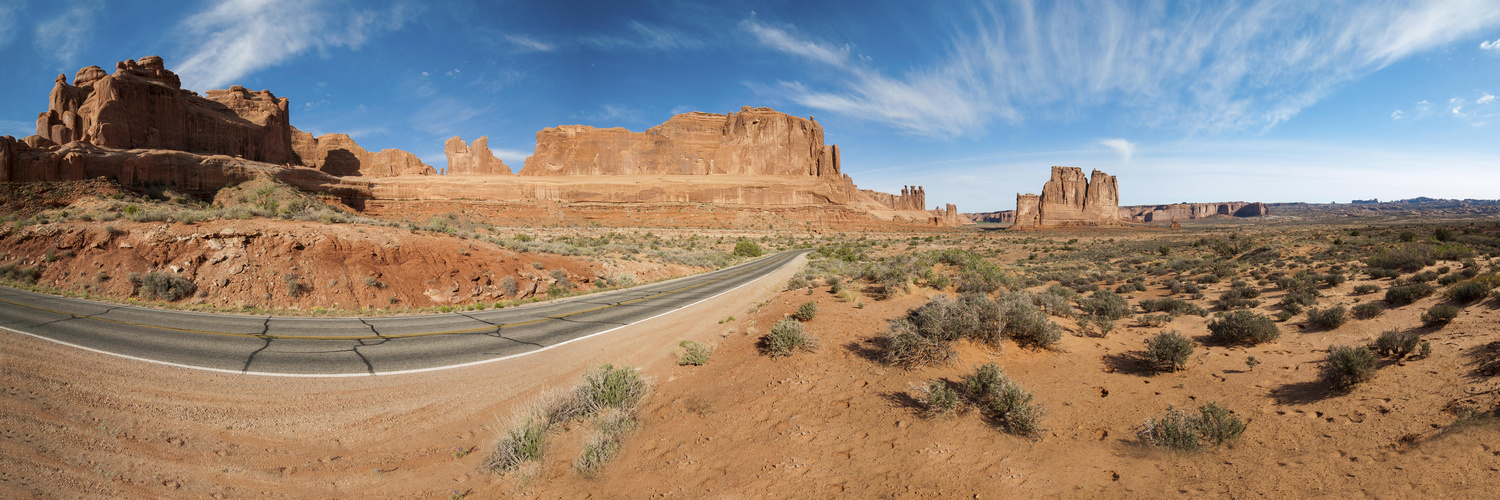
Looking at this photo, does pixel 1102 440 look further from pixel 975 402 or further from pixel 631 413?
pixel 631 413

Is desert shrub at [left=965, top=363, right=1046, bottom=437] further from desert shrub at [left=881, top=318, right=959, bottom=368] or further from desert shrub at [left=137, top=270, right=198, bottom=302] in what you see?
desert shrub at [left=137, top=270, right=198, bottom=302]

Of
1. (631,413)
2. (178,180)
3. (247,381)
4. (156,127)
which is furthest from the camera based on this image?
(156,127)

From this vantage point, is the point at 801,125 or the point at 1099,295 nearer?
the point at 1099,295

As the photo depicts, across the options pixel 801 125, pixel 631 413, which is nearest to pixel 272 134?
pixel 801 125

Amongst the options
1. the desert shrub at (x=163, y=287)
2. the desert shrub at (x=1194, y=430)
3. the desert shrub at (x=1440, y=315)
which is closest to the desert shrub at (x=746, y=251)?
the desert shrub at (x=163, y=287)

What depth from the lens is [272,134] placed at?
7425 cm

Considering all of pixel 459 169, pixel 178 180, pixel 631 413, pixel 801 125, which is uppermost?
pixel 801 125

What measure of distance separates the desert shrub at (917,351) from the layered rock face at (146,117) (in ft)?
266

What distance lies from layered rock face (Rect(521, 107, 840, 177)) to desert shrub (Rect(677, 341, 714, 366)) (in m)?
84.2

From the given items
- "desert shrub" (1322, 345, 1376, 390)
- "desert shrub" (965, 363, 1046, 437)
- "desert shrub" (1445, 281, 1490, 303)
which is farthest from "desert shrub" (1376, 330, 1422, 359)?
"desert shrub" (965, 363, 1046, 437)

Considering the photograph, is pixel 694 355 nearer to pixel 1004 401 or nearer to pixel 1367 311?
pixel 1004 401

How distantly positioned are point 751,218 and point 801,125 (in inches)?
1205

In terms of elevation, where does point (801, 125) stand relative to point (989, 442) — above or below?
above

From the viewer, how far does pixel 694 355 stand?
812 cm
